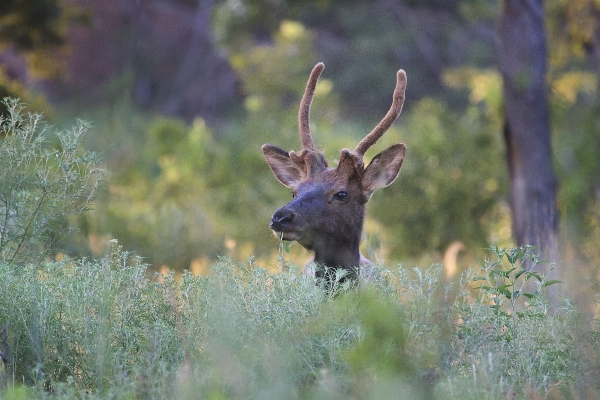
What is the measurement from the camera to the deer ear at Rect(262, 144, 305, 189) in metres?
7.36

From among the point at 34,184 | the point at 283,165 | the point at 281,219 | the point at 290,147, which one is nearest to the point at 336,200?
the point at 281,219

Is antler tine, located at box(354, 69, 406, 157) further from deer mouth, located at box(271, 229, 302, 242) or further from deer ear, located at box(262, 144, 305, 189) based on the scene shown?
deer mouth, located at box(271, 229, 302, 242)

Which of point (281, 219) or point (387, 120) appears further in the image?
point (387, 120)

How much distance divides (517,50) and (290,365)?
24.2ft

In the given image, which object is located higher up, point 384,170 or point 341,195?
point 384,170

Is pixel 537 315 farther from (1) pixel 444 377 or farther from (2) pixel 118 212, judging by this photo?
(2) pixel 118 212

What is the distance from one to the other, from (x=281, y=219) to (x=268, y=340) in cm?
161

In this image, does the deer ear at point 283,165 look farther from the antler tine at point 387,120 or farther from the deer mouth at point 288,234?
the deer mouth at point 288,234

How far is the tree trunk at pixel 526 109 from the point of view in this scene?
35.3 ft

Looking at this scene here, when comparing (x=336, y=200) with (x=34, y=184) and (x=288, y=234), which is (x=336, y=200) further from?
(x=34, y=184)

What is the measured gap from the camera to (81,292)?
16.8 ft

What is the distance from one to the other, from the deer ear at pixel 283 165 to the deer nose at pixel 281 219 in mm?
1121

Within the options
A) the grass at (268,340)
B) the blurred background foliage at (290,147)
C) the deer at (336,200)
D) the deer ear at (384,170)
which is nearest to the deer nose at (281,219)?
the deer at (336,200)

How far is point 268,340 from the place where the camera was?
4668mm
